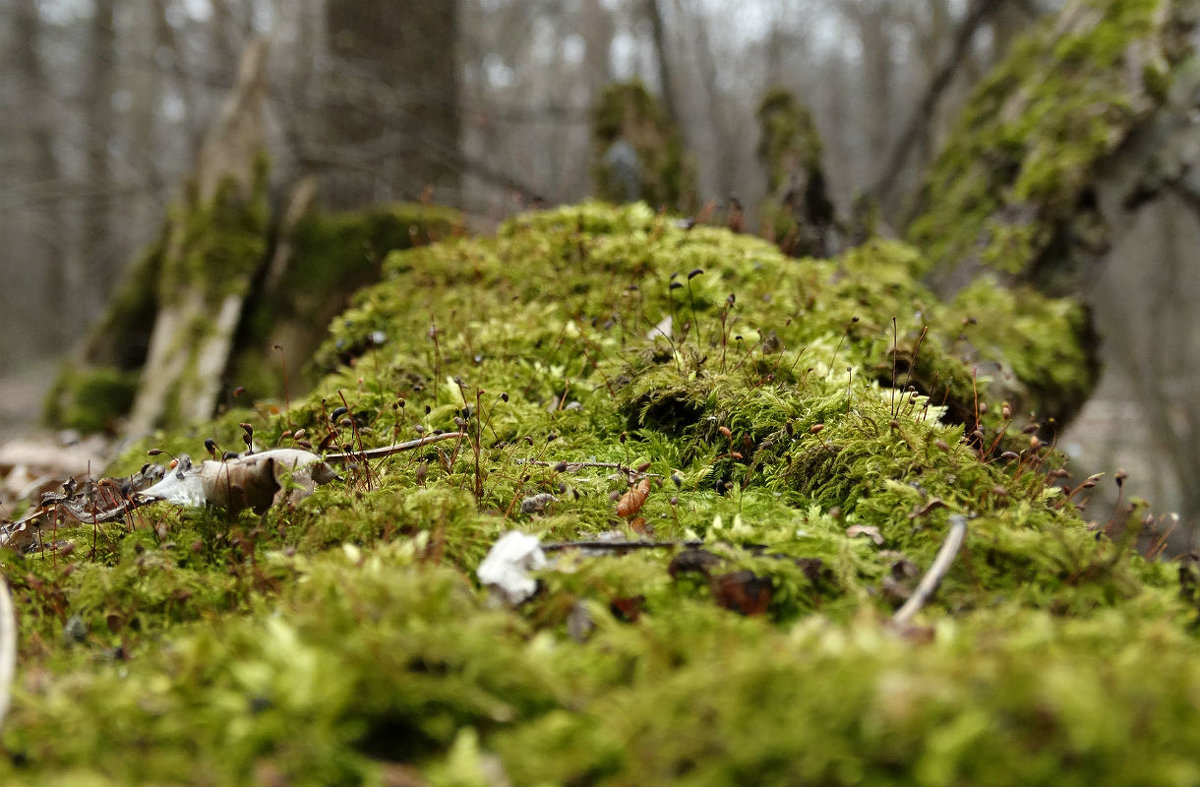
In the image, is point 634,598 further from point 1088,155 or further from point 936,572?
point 1088,155

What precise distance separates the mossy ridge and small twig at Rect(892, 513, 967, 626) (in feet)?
10.5

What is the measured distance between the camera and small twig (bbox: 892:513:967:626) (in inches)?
51.0

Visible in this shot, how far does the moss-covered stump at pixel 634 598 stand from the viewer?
882 mm

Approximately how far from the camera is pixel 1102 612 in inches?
51.9

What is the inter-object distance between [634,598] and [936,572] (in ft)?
1.90

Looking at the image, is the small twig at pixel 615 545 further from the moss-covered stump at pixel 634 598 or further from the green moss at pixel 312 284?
the green moss at pixel 312 284

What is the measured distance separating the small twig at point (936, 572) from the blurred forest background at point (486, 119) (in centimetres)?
186

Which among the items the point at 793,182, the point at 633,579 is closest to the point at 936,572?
the point at 633,579

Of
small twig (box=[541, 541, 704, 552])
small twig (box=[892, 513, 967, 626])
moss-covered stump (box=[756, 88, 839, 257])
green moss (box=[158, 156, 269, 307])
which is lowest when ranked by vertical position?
small twig (box=[541, 541, 704, 552])

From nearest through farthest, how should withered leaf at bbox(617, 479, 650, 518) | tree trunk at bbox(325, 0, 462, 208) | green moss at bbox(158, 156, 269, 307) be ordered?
withered leaf at bbox(617, 479, 650, 518) < green moss at bbox(158, 156, 269, 307) < tree trunk at bbox(325, 0, 462, 208)

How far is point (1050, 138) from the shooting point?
167 inches

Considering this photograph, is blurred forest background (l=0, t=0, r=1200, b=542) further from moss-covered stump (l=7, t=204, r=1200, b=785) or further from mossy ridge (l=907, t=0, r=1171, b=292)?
moss-covered stump (l=7, t=204, r=1200, b=785)

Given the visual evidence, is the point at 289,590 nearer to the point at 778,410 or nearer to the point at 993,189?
the point at 778,410

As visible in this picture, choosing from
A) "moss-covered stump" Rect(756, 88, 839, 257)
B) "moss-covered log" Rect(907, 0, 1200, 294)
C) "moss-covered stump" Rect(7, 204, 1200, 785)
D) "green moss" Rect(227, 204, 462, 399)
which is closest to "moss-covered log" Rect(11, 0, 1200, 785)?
"moss-covered stump" Rect(7, 204, 1200, 785)
